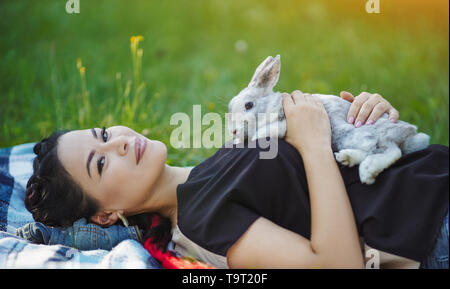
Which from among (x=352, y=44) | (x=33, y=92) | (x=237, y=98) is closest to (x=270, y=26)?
(x=352, y=44)

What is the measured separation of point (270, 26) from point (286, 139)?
3.26 m

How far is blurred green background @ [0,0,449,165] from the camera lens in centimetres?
298

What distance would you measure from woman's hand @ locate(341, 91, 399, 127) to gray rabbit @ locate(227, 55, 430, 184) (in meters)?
0.02

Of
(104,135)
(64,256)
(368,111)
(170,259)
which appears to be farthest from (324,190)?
(64,256)

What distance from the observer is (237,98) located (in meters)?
1.68

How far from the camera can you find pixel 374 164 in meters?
1.48

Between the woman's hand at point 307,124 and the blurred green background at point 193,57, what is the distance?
108 centimetres

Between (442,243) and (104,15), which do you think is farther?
(104,15)

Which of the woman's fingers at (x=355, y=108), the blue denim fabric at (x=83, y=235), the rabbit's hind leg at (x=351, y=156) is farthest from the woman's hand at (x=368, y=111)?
the blue denim fabric at (x=83, y=235)

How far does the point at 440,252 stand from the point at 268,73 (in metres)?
0.82

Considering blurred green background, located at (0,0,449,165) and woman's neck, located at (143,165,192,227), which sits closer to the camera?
woman's neck, located at (143,165,192,227)

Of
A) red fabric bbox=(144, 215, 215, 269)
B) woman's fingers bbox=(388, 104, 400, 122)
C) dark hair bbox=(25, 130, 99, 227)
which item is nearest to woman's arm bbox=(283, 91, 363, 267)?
woman's fingers bbox=(388, 104, 400, 122)

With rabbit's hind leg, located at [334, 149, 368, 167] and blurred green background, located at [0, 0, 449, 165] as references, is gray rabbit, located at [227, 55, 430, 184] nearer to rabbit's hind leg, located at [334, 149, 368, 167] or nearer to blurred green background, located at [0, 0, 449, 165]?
rabbit's hind leg, located at [334, 149, 368, 167]
